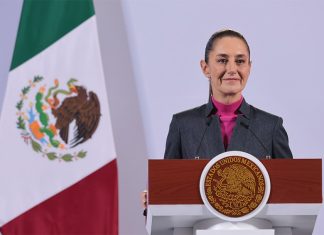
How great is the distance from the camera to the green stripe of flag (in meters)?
3.77

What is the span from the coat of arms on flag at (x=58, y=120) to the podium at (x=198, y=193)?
1.68 metres

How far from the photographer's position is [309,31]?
3.76 metres

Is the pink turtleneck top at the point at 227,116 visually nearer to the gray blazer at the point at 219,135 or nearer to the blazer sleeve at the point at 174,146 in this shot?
the gray blazer at the point at 219,135

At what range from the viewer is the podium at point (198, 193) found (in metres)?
2.01

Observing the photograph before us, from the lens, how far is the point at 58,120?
12.1ft

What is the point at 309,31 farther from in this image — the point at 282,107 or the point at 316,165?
the point at 316,165

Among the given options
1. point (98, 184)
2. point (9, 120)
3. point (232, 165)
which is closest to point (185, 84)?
point (98, 184)

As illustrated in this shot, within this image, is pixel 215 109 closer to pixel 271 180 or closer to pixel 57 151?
pixel 271 180

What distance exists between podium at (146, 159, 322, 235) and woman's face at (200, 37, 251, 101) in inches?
26.3

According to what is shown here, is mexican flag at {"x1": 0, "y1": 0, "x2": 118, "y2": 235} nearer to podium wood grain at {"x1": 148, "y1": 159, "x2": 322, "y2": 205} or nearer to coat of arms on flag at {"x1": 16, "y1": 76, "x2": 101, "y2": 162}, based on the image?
coat of arms on flag at {"x1": 16, "y1": 76, "x2": 101, "y2": 162}

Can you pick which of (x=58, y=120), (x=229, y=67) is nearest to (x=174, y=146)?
(x=229, y=67)

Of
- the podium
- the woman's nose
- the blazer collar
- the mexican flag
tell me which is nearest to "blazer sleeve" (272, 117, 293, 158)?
the blazer collar

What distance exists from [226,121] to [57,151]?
1294mm

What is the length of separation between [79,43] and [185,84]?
58cm
